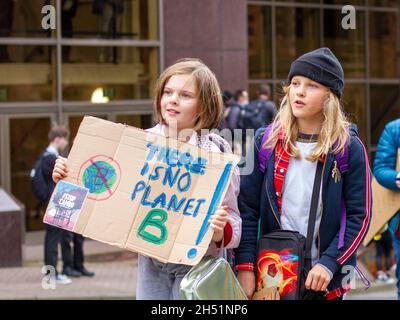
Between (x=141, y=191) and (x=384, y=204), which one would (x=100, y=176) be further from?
(x=384, y=204)

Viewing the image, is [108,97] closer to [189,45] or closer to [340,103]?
[189,45]

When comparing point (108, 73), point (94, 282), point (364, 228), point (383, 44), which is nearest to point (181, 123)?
point (364, 228)

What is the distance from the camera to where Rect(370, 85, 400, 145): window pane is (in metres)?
20.2

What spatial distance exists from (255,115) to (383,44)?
5.91 metres

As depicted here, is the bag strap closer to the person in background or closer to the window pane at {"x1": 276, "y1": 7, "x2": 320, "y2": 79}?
the person in background

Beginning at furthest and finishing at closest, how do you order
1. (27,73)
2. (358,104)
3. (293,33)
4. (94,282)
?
(358,104) < (293,33) < (27,73) < (94,282)

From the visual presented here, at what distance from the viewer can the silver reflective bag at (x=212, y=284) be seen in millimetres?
3789

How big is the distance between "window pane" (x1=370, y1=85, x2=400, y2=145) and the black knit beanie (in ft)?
52.5

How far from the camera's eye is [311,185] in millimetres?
4156

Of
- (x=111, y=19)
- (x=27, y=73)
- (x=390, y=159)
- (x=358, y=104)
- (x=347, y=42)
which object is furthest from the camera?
(x=358, y=104)

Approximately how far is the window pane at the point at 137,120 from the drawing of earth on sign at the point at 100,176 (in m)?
11.1

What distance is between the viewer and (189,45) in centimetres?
1557

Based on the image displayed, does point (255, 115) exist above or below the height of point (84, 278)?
above
